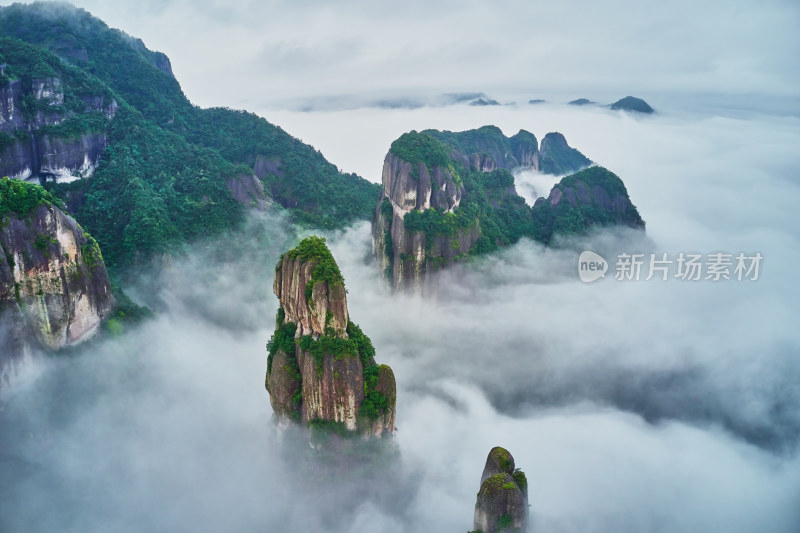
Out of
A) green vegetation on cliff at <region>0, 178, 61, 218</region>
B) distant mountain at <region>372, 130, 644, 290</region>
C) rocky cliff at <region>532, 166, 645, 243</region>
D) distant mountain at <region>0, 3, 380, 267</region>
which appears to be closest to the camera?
green vegetation on cliff at <region>0, 178, 61, 218</region>

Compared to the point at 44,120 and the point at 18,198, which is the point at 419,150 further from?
the point at 18,198

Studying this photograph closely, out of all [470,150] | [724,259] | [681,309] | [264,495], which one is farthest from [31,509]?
[470,150]

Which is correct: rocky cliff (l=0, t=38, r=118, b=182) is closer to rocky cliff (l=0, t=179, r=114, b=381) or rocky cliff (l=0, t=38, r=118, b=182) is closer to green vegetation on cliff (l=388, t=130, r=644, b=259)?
rocky cliff (l=0, t=179, r=114, b=381)

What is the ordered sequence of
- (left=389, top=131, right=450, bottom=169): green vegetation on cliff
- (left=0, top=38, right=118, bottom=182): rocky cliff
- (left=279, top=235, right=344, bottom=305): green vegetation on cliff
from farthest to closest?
(left=389, top=131, right=450, bottom=169): green vegetation on cliff → (left=0, top=38, right=118, bottom=182): rocky cliff → (left=279, top=235, right=344, bottom=305): green vegetation on cliff

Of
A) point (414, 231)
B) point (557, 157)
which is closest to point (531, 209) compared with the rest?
point (414, 231)

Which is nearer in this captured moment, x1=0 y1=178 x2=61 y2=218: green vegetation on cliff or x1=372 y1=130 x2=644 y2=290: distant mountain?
x1=0 y1=178 x2=61 y2=218: green vegetation on cliff

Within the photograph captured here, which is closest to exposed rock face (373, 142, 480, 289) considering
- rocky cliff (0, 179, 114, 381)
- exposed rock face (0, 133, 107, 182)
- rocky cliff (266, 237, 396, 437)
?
rocky cliff (266, 237, 396, 437)

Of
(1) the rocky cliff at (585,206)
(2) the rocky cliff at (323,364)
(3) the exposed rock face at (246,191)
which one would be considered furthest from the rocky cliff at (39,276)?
(1) the rocky cliff at (585,206)
